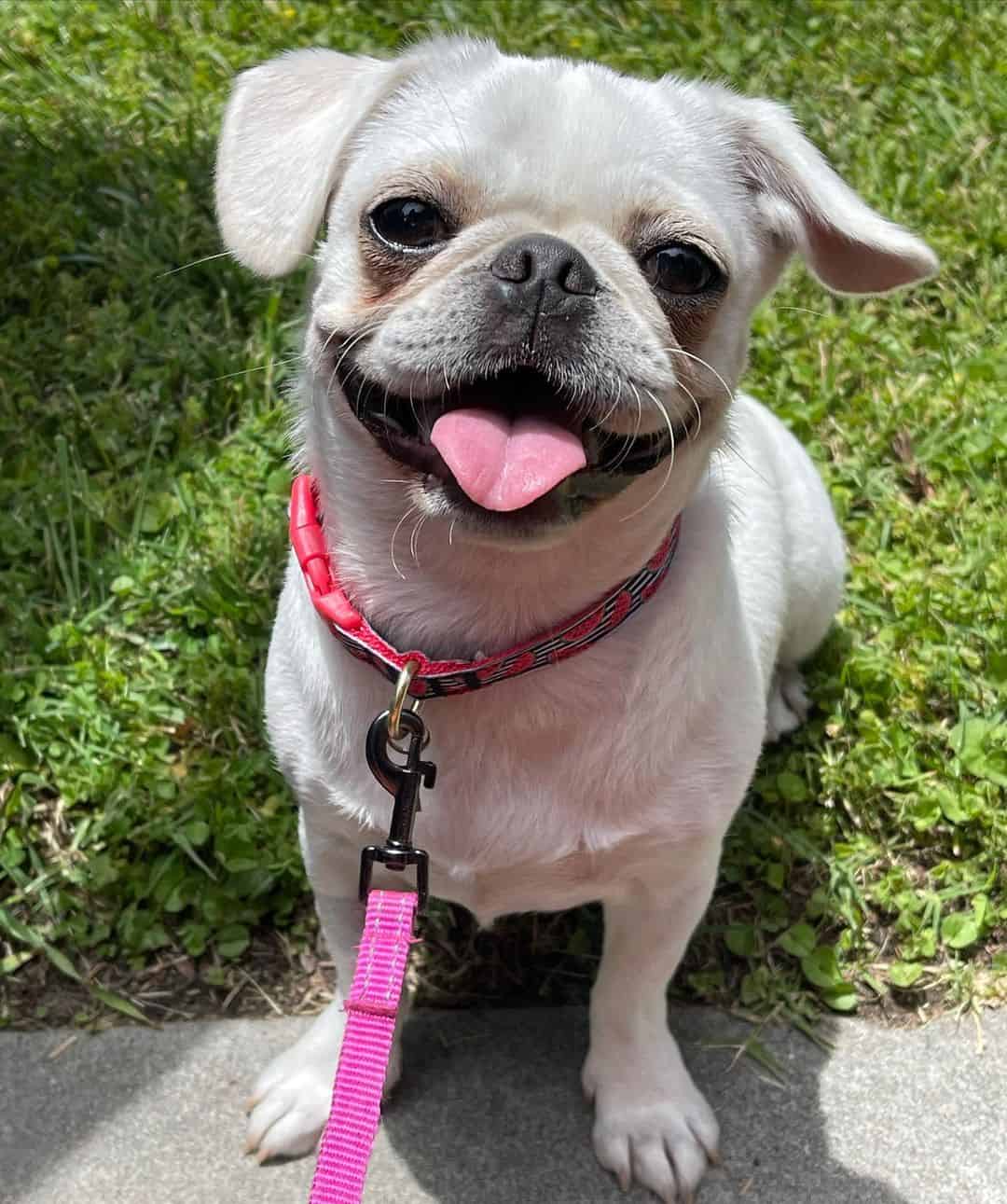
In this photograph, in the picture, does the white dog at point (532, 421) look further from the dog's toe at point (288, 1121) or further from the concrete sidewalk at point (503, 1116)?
the dog's toe at point (288, 1121)

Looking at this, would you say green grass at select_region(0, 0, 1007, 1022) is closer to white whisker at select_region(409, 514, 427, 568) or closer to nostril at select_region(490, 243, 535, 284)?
white whisker at select_region(409, 514, 427, 568)

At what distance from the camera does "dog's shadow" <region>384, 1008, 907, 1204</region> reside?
8.38ft

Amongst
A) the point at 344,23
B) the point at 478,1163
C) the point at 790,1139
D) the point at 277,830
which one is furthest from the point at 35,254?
the point at 790,1139

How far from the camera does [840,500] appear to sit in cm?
373

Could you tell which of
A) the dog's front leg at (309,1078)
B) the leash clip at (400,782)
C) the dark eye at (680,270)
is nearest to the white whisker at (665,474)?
the dark eye at (680,270)

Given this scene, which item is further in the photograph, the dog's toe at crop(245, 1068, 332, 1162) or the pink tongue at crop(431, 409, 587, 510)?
the dog's toe at crop(245, 1068, 332, 1162)

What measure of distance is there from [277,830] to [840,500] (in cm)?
187

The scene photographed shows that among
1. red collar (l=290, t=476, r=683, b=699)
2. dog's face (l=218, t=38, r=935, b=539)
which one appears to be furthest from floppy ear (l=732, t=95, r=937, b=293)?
red collar (l=290, t=476, r=683, b=699)

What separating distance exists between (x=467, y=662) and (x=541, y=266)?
644mm

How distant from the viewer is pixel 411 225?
76.6 inches

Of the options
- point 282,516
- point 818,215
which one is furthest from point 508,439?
point 282,516

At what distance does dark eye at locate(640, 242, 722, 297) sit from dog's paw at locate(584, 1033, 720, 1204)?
1.53 m

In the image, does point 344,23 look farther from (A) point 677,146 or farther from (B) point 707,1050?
(B) point 707,1050

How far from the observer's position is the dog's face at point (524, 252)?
71.1 inches
